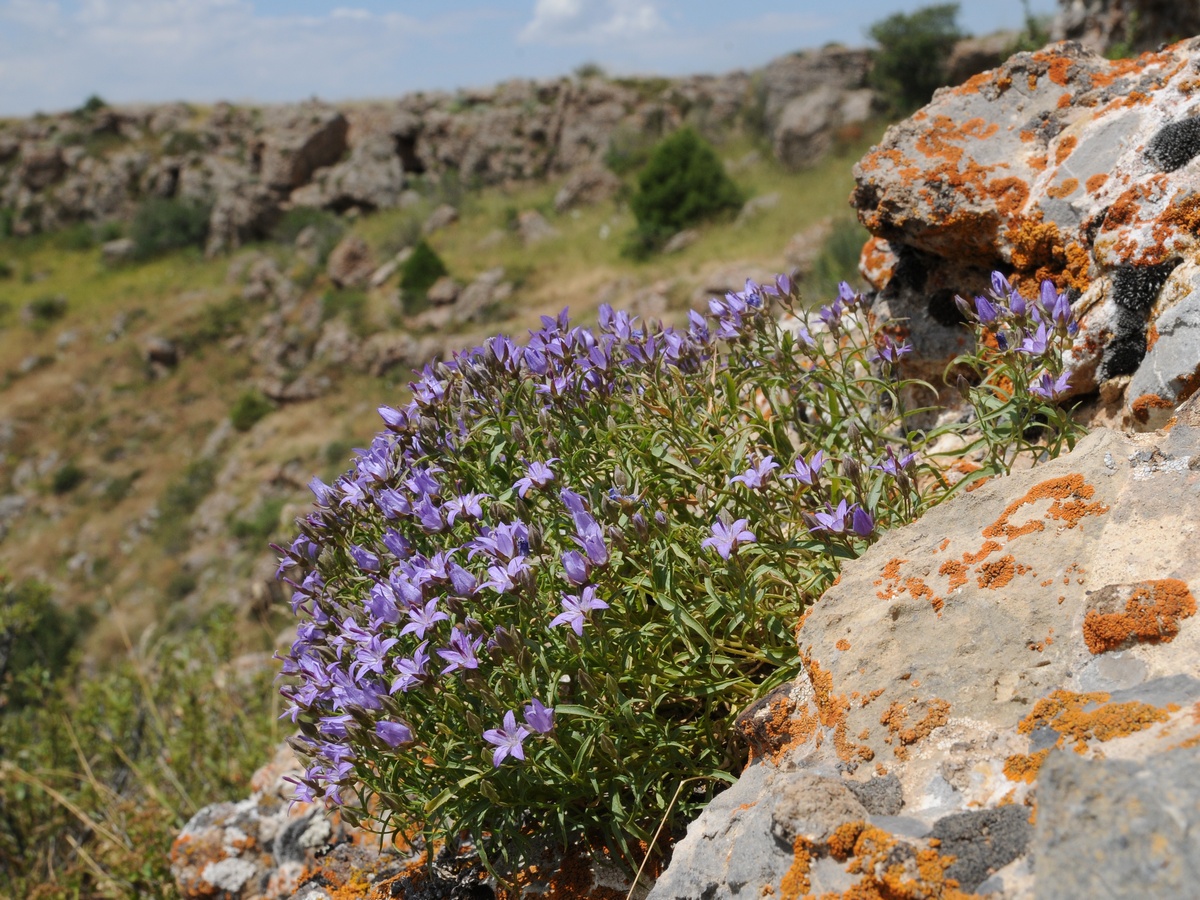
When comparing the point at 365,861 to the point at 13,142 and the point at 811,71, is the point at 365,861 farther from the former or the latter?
the point at 13,142

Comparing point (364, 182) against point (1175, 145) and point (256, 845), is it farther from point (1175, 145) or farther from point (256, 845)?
point (1175, 145)

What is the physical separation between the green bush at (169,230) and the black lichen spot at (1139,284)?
39.6m

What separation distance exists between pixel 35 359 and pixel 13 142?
1968cm

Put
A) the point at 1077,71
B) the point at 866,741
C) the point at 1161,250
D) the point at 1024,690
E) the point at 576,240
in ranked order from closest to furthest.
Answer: the point at 1024,690 < the point at 866,741 < the point at 1161,250 < the point at 1077,71 < the point at 576,240

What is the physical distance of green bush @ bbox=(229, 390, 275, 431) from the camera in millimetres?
25703

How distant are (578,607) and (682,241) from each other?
2122cm

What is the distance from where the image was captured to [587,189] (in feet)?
96.2

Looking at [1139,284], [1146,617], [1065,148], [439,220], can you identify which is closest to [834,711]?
[1146,617]

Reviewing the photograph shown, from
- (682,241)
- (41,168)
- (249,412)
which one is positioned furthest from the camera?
(41,168)

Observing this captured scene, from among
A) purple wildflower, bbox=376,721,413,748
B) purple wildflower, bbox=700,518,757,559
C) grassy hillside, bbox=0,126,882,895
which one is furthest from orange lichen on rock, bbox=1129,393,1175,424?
grassy hillside, bbox=0,126,882,895

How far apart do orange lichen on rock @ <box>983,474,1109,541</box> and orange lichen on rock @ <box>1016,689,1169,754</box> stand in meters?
0.50

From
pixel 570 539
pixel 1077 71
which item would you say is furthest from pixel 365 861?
pixel 1077 71

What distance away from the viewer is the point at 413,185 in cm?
3441

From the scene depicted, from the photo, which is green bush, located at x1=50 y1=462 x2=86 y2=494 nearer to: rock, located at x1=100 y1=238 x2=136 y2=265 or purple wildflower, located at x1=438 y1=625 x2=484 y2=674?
rock, located at x1=100 y1=238 x2=136 y2=265
